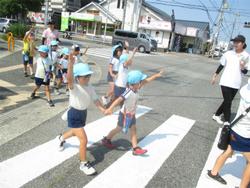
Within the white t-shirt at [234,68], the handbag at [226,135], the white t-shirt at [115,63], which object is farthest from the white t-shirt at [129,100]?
the white t-shirt at [234,68]

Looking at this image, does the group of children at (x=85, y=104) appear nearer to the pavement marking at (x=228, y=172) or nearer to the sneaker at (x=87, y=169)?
the sneaker at (x=87, y=169)

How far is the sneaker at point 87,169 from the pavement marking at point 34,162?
0.43 m

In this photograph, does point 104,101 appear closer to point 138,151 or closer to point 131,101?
point 138,151

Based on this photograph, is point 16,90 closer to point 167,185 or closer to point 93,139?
point 93,139

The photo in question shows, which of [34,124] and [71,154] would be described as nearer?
[71,154]

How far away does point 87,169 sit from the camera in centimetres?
401

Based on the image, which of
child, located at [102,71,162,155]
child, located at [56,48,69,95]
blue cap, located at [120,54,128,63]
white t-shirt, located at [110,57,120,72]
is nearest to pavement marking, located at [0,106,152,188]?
child, located at [102,71,162,155]

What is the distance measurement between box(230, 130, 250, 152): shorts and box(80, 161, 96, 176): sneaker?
1.90 metres

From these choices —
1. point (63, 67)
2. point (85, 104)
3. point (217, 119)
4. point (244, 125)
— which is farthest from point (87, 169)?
point (63, 67)

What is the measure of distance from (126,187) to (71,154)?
3.89ft

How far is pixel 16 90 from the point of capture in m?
8.20

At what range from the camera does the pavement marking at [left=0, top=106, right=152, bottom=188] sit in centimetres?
373

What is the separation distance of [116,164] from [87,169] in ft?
1.81

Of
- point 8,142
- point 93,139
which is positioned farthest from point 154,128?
point 8,142
